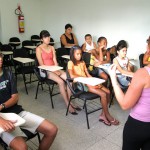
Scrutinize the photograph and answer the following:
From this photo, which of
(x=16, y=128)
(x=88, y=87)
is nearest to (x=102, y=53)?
(x=88, y=87)

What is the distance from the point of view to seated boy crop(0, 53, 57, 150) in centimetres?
157

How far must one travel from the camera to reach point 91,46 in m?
4.93

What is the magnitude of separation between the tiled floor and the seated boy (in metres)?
0.51

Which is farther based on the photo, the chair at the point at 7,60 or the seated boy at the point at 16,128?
the chair at the point at 7,60

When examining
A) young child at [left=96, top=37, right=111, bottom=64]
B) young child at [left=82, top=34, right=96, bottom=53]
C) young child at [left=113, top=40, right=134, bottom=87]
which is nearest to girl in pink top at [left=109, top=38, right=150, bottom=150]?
young child at [left=113, top=40, right=134, bottom=87]

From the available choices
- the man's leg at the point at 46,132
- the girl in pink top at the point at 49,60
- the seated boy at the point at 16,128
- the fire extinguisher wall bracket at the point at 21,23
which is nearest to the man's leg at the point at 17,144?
the seated boy at the point at 16,128

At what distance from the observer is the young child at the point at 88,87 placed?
271 cm

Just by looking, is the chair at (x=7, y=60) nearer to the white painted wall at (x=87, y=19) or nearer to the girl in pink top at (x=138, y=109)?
the white painted wall at (x=87, y=19)

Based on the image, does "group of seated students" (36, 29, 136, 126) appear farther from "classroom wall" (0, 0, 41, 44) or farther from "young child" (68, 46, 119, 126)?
"classroom wall" (0, 0, 41, 44)

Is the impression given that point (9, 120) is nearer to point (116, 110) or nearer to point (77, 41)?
point (116, 110)

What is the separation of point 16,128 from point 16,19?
223 inches

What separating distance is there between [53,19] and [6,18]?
1586 millimetres

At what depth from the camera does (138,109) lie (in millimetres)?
1251

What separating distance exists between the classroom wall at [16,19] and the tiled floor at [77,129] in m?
3.65
